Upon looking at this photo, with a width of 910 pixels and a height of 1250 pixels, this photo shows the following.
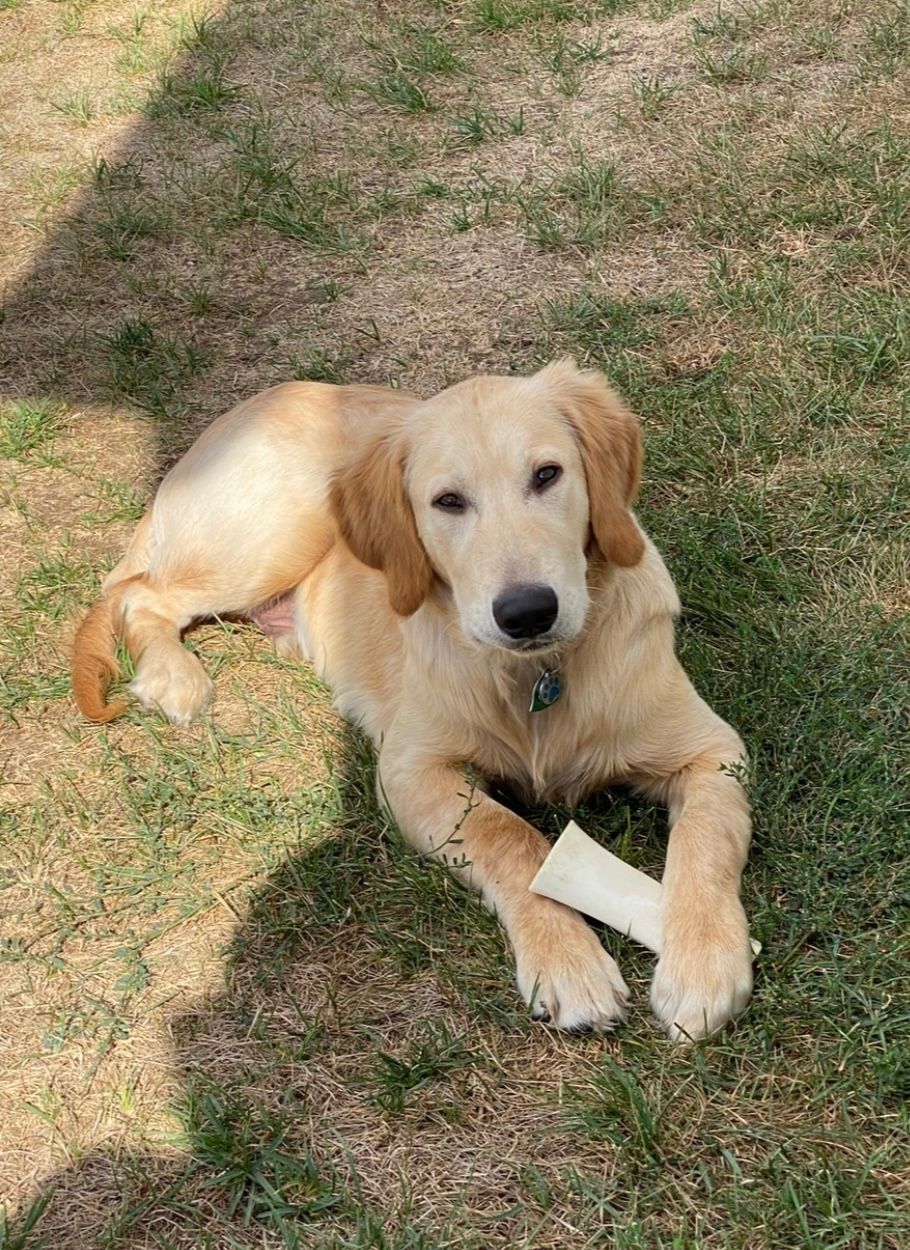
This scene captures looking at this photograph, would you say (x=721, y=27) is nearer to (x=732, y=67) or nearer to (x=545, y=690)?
(x=732, y=67)

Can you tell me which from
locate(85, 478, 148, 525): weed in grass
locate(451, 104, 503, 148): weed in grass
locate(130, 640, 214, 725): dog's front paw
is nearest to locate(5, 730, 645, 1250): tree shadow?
locate(130, 640, 214, 725): dog's front paw

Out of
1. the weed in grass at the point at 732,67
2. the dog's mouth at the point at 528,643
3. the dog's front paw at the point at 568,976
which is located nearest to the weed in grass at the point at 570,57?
the weed in grass at the point at 732,67

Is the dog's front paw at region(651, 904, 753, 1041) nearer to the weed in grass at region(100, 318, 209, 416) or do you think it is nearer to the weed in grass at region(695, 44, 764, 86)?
the weed in grass at region(100, 318, 209, 416)

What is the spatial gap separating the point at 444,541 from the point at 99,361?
2.63 meters

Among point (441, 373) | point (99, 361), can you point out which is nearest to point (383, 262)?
point (441, 373)

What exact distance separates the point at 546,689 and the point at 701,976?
0.69 m

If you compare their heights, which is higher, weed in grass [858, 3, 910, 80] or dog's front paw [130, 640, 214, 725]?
weed in grass [858, 3, 910, 80]

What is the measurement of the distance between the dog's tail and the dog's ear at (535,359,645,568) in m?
1.40

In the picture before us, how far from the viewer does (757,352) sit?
164 inches

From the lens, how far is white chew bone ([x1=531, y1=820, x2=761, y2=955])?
249 centimetres

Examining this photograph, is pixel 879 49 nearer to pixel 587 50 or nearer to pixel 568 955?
pixel 587 50

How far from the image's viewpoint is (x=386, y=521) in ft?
9.32

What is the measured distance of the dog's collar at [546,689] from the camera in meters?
2.74

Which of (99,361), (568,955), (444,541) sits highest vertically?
(444,541)
